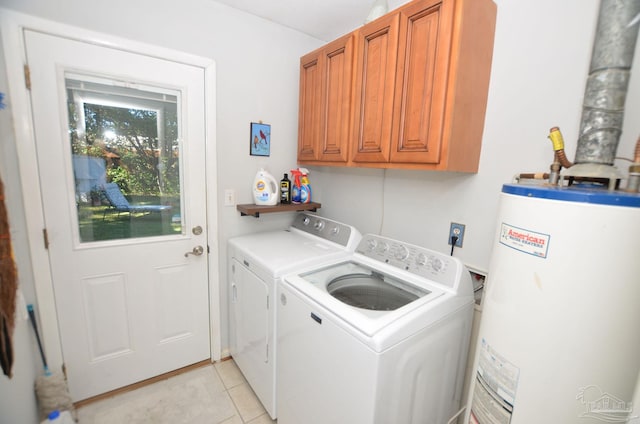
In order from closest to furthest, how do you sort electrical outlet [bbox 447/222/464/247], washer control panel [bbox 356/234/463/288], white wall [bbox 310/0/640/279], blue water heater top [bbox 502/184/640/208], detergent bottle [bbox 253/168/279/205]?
blue water heater top [bbox 502/184/640/208]
white wall [bbox 310/0/640/279]
washer control panel [bbox 356/234/463/288]
electrical outlet [bbox 447/222/464/247]
detergent bottle [bbox 253/168/279/205]

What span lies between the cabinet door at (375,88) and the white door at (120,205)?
107 centimetres

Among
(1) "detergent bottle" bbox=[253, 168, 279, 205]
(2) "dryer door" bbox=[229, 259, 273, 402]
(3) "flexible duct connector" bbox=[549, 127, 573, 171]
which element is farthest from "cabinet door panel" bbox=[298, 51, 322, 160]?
(3) "flexible duct connector" bbox=[549, 127, 573, 171]

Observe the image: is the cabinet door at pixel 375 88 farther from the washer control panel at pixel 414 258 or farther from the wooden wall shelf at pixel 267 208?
the wooden wall shelf at pixel 267 208

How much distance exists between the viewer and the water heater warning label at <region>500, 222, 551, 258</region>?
79cm

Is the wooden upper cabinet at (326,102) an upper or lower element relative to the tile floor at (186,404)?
upper

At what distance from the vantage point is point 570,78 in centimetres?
116

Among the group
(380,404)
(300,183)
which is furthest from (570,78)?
(300,183)

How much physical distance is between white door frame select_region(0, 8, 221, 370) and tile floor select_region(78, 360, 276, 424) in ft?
1.41

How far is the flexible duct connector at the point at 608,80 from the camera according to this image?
885 mm

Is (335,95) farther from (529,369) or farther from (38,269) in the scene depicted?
(38,269)

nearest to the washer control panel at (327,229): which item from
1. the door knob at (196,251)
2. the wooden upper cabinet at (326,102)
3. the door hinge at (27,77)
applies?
the wooden upper cabinet at (326,102)

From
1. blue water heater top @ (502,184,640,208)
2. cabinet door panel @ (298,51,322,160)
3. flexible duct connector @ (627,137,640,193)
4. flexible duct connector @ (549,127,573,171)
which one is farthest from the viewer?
cabinet door panel @ (298,51,322,160)

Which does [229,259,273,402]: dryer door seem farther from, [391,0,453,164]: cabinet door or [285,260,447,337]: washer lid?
[391,0,453,164]: cabinet door

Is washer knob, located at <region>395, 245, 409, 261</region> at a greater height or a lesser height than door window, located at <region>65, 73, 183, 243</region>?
lesser
